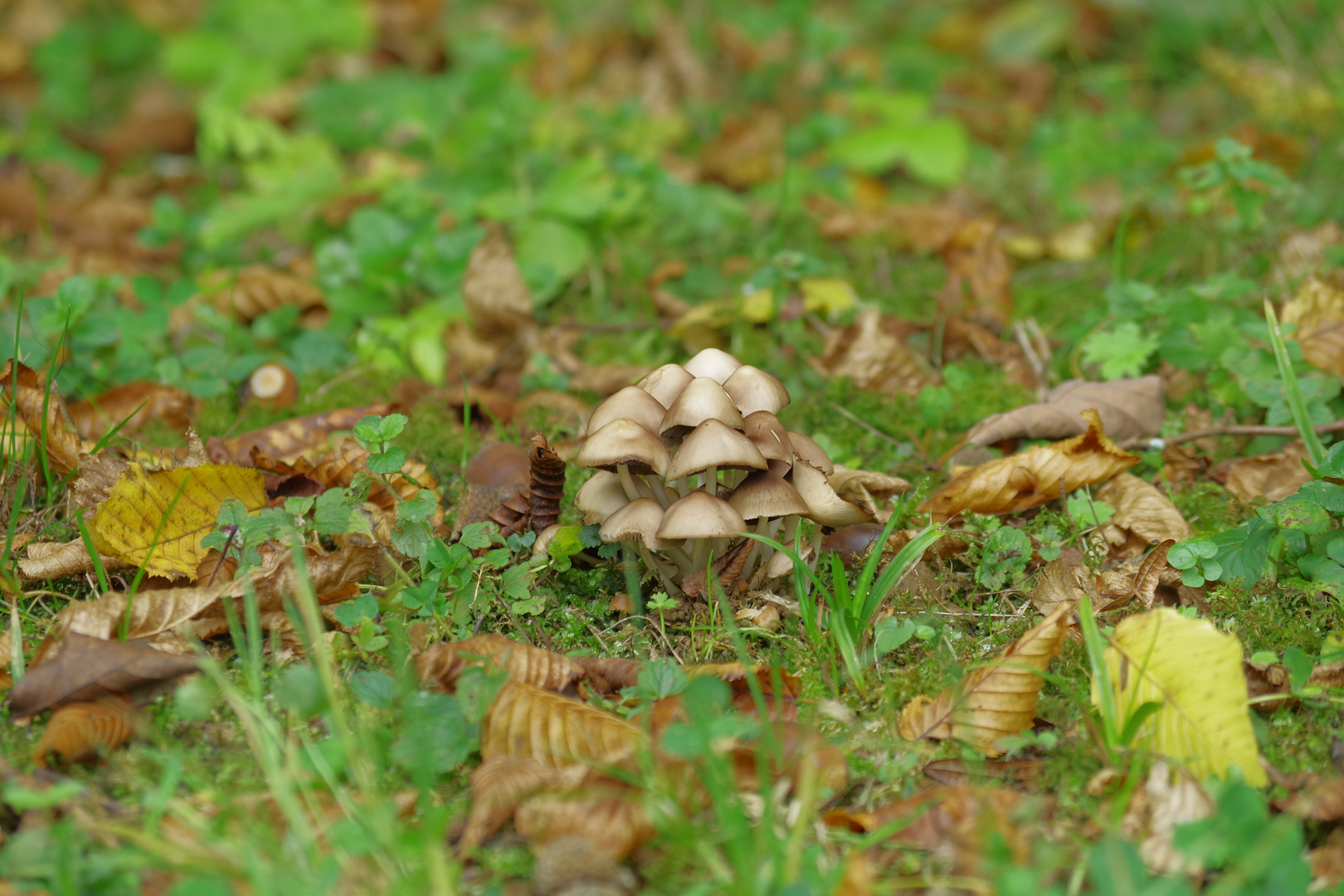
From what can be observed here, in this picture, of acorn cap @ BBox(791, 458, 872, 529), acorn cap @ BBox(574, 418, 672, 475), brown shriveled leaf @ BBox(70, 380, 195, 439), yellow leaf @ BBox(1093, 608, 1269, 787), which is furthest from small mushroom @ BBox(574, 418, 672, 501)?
brown shriveled leaf @ BBox(70, 380, 195, 439)

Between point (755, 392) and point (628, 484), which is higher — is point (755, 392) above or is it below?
above

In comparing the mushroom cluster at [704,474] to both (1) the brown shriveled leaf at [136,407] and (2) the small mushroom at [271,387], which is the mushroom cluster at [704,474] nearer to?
(2) the small mushroom at [271,387]

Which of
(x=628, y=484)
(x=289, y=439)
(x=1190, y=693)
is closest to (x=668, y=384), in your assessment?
(x=628, y=484)

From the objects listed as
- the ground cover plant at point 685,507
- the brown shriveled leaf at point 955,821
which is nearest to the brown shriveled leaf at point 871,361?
the ground cover plant at point 685,507

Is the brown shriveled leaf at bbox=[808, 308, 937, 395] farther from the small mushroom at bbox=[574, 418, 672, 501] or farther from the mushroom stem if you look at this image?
the small mushroom at bbox=[574, 418, 672, 501]

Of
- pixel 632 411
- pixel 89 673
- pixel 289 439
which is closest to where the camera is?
pixel 89 673

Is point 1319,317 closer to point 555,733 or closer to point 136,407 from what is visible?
point 555,733
